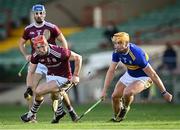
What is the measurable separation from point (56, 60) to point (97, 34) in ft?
63.8

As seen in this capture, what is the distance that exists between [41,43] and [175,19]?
1949cm

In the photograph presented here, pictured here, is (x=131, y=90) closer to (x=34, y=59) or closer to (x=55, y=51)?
(x=55, y=51)

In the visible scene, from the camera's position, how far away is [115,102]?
56.7ft

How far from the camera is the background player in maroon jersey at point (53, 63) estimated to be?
636 inches

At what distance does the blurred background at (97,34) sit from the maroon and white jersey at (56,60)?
36.8ft

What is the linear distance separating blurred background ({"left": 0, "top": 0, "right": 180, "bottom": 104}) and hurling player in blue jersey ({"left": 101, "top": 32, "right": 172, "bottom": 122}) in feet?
34.5

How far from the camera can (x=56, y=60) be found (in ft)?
53.9

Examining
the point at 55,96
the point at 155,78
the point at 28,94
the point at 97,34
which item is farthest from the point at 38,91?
the point at 97,34

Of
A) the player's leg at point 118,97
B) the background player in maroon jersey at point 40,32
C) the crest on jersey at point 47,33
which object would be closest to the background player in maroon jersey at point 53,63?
the player's leg at point 118,97

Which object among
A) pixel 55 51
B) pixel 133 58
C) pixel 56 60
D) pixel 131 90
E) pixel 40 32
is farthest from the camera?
pixel 40 32

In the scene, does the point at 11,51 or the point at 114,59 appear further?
the point at 11,51

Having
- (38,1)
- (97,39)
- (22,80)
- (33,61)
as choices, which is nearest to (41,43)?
(33,61)

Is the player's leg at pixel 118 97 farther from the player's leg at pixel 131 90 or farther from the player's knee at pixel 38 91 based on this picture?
the player's knee at pixel 38 91

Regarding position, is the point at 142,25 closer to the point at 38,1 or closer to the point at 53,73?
the point at 38,1
